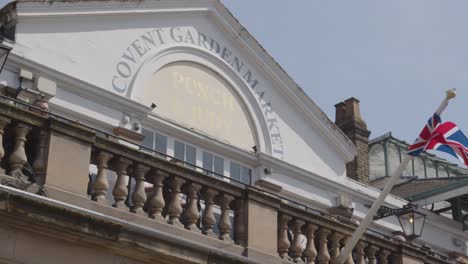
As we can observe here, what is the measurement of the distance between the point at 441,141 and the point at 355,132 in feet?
30.0

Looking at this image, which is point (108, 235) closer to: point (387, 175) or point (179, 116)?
point (179, 116)

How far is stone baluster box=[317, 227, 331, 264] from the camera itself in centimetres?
1198

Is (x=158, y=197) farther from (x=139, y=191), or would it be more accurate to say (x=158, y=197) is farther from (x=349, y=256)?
(x=349, y=256)

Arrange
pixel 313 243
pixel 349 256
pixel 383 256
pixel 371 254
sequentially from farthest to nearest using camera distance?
pixel 383 256 < pixel 371 254 < pixel 349 256 < pixel 313 243

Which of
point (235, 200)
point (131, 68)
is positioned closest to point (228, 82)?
point (131, 68)

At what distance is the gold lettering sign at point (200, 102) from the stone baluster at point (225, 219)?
3.83 metres

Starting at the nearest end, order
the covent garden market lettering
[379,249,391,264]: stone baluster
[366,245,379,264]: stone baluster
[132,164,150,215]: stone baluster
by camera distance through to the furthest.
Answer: [132,164,150,215]: stone baluster → [366,245,379,264]: stone baluster → [379,249,391,264]: stone baluster → the covent garden market lettering

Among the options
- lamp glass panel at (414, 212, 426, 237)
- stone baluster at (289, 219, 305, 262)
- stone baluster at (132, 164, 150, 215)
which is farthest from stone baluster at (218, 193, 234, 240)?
lamp glass panel at (414, 212, 426, 237)

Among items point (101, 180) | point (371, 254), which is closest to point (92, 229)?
point (101, 180)

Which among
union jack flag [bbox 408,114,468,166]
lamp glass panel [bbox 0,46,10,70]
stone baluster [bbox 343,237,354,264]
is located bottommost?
stone baluster [bbox 343,237,354,264]

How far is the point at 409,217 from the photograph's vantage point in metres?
16.8

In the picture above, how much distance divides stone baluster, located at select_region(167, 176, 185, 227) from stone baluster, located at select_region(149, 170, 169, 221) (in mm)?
105

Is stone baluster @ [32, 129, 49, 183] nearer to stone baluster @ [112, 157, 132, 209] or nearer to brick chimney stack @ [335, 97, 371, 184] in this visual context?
stone baluster @ [112, 157, 132, 209]

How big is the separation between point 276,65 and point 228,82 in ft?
4.18
